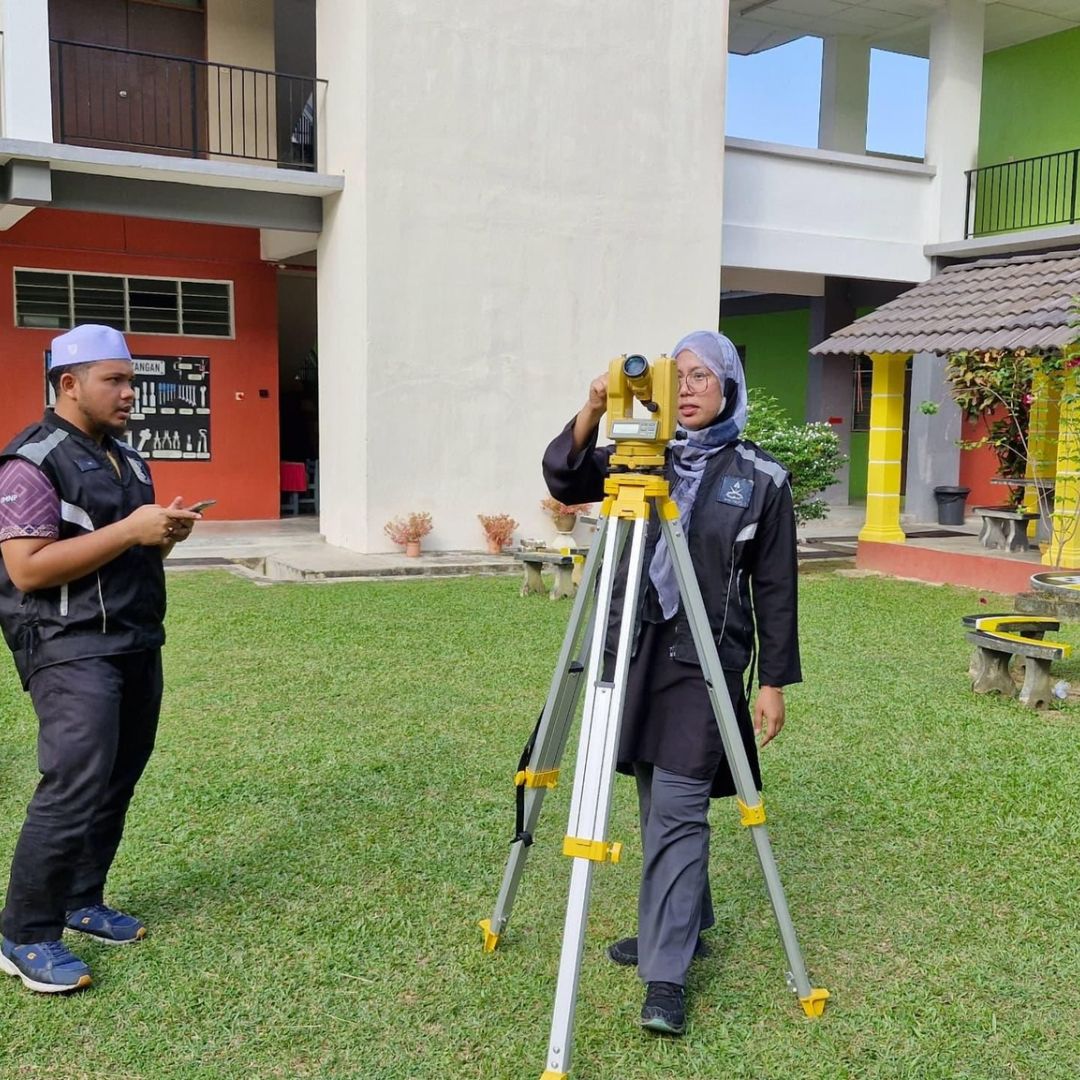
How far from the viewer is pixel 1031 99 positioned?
1650cm

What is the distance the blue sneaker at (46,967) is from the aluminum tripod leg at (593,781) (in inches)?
51.3

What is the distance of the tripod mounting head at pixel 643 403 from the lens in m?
2.77

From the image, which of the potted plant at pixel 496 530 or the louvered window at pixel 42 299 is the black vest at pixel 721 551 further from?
the louvered window at pixel 42 299

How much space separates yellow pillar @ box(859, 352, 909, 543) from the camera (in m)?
12.2

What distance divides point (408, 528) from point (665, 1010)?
8.91 m

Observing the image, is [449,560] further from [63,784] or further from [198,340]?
[63,784]

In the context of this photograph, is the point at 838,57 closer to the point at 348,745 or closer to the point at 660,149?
the point at 660,149


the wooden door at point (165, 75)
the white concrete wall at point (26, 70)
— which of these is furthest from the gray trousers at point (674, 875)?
the wooden door at point (165, 75)

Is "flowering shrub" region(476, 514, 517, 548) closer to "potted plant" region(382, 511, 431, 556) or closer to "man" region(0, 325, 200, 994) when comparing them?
"potted plant" region(382, 511, 431, 556)

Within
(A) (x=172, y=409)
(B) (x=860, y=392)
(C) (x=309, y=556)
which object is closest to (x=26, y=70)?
(A) (x=172, y=409)

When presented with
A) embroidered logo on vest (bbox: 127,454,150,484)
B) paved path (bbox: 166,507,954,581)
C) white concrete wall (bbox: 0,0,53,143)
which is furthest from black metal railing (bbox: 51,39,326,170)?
embroidered logo on vest (bbox: 127,454,150,484)

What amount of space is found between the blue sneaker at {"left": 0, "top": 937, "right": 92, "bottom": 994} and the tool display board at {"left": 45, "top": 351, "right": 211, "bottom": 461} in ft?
37.1

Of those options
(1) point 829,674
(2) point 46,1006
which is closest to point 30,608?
(2) point 46,1006

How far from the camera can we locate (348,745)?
5387 millimetres
